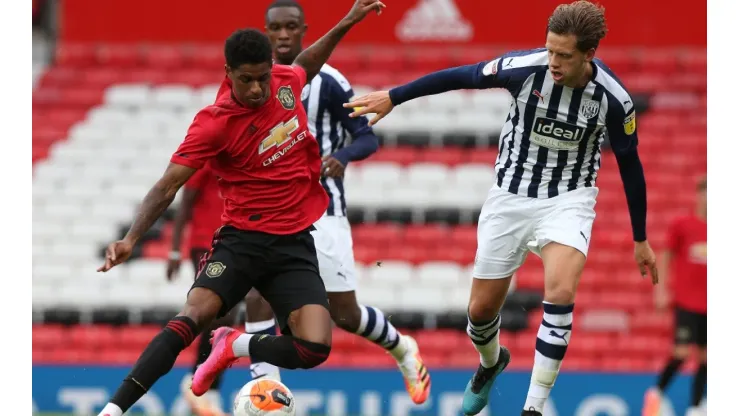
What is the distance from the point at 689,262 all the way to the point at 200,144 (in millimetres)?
6027

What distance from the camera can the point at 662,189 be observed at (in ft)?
46.4

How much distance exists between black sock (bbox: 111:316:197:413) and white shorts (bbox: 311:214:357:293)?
59.0 inches

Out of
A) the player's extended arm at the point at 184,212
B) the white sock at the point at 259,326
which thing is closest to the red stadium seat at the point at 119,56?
the player's extended arm at the point at 184,212

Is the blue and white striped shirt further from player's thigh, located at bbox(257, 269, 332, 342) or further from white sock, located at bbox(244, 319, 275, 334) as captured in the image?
player's thigh, located at bbox(257, 269, 332, 342)

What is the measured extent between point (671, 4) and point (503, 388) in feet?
22.1

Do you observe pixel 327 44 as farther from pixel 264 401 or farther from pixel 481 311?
pixel 264 401

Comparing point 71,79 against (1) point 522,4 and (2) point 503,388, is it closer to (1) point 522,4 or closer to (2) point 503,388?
(1) point 522,4

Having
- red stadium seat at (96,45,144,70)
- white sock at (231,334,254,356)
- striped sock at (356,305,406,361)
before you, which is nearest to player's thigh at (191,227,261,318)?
white sock at (231,334,254,356)

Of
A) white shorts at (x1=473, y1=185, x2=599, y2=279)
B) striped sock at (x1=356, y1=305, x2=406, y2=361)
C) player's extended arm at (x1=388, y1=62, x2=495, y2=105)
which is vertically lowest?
striped sock at (x1=356, y1=305, x2=406, y2=361)

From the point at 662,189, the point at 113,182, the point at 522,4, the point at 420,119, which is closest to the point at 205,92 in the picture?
the point at 113,182

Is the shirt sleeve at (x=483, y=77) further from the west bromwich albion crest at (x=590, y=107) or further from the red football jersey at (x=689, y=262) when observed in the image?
the red football jersey at (x=689, y=262)

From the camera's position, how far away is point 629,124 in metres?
6.34

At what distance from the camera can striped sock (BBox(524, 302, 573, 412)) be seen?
20.5 ft

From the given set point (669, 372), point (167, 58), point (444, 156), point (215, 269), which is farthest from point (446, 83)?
point (167, 58)
